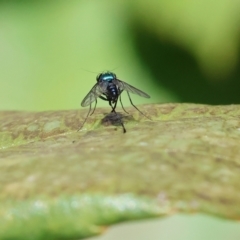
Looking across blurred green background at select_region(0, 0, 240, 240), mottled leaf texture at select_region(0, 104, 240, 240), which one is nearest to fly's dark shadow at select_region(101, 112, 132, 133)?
mottled leaf texture at select_region(0, 104, 240, 240)

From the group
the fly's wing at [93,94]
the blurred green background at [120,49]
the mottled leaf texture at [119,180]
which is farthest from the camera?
the blurred green background at [120,49]

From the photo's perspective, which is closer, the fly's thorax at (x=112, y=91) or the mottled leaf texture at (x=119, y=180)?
the mottled leaf texture at (x=119, y=180)

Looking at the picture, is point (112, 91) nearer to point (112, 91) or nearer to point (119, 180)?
point (112, 91)

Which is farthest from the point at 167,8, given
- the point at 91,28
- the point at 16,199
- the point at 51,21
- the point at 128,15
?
the point at 16,199

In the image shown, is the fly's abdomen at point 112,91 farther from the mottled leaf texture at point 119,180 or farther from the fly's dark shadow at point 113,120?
the mottled leaf texture at point 119,180

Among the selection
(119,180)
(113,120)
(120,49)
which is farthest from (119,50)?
(119,180)

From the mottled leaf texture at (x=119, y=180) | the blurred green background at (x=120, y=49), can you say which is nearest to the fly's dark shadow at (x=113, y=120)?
the mottled leaf texture at (x=119, y=180)

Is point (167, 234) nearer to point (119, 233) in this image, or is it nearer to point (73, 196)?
point (119, 233)
